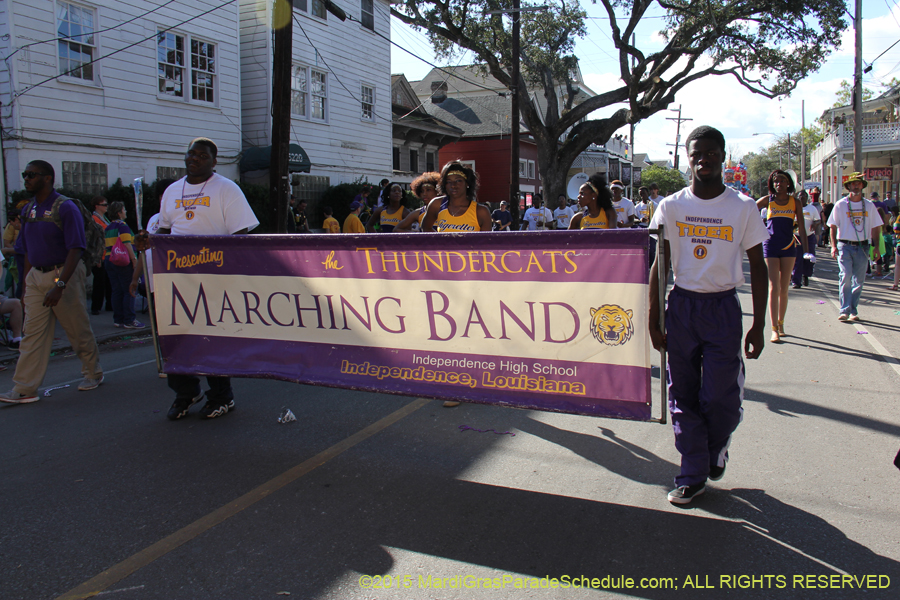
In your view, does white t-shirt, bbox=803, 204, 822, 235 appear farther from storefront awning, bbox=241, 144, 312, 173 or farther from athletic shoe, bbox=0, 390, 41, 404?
athletic shoe, bbox=0, 390, 41, 404

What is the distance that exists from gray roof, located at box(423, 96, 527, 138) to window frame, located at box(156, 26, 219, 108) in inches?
954

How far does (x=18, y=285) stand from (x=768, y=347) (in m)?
10.1

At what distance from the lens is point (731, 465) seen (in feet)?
13.8

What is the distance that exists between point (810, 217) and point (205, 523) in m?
15.4

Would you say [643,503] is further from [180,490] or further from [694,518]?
[180,490]

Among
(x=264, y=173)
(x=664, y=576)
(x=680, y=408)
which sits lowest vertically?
(x=664, y=576)

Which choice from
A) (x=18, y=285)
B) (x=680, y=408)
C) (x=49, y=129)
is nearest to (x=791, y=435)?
(x=680, y=408)

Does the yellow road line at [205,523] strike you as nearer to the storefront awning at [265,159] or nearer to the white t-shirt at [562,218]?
the white t-shirt at [562,218]

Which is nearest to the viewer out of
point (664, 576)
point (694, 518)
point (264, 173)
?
point (664, 576)

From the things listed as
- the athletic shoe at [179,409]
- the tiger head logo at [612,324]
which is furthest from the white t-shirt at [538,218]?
the tiger head logo at [612,324]

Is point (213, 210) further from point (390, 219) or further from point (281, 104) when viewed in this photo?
point (281, 104)

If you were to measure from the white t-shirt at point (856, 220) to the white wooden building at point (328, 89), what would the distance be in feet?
47.9

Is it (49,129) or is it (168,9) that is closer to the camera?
Result: (49,129)

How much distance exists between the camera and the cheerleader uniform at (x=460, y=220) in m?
5.68
